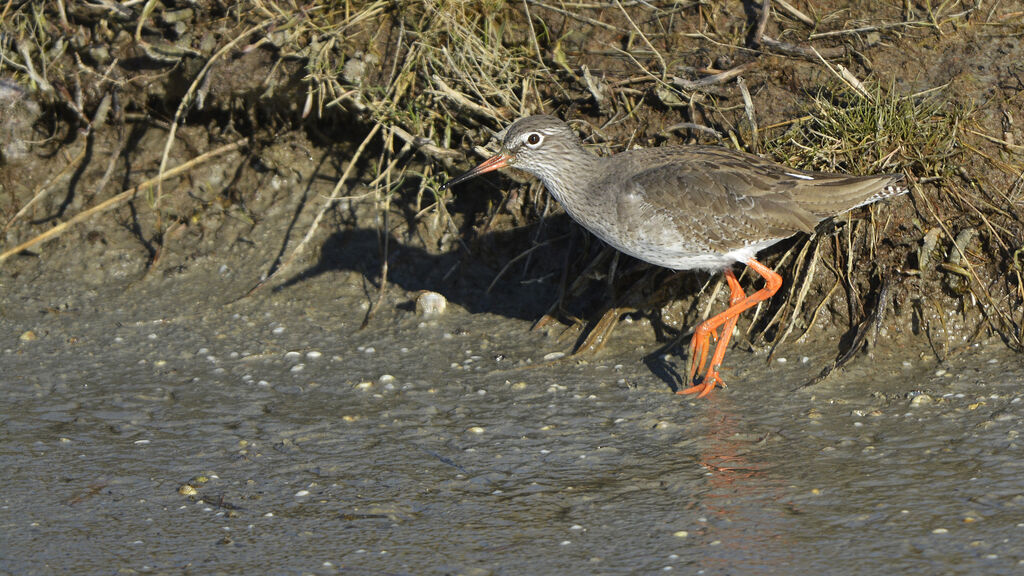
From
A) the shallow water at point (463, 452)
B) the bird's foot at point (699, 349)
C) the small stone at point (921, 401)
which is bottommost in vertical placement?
the shallow water at point (463, 452)

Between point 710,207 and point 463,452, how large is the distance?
74.8 inches

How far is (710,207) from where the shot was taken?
5.43 meters

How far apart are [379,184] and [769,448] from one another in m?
3.39

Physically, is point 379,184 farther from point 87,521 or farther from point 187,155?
point 87,521

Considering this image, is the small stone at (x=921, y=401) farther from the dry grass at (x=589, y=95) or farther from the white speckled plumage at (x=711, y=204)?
the white speckled plumage at (x=711, y=204)

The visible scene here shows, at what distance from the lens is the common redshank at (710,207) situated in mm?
5359

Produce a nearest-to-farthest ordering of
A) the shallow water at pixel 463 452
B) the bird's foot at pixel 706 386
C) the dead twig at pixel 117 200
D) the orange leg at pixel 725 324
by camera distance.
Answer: the shallow water at pixel 463 452 < the bird's foot at pixel 706 386 < the orange leg at pixel 725 324 < the dead twig at pixel 117 200

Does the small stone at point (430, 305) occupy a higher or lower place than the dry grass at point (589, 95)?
lower

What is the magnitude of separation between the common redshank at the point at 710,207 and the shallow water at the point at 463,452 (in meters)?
0.54

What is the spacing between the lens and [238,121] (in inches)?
285

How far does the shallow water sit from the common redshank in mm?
544

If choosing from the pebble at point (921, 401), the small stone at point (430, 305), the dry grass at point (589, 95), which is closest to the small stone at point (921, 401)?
the pebble at point (921, 401)

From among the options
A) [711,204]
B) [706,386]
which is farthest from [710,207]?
[706,386]

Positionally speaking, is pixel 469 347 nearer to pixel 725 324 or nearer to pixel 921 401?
pixel 725 324
